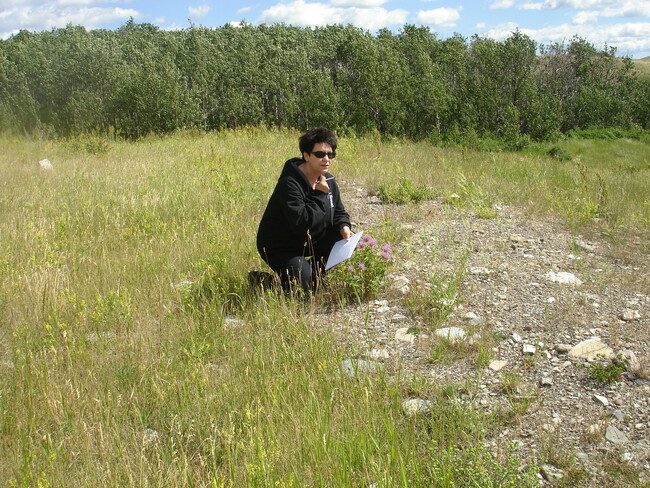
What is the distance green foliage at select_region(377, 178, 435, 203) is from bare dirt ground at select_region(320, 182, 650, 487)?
122cm

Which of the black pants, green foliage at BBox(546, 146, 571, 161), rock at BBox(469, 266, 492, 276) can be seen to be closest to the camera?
the black pants

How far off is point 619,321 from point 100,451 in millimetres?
3694

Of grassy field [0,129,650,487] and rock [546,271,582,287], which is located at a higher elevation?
grassy field [0,129,650,487]

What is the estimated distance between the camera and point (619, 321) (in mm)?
4266

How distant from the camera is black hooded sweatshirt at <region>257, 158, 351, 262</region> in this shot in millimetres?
4531

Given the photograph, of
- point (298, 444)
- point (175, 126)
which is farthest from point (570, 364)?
point (175, 126)

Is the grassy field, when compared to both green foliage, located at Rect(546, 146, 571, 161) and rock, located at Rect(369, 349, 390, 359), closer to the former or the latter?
rock, located at Rect(369, 349, 390, 359)

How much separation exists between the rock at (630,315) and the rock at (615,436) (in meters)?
1.58

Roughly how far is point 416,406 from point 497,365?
2.68 ft

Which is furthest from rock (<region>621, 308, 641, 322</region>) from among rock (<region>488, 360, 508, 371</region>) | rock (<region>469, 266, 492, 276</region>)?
rock (<region>488, 360, 508, 371</region>)

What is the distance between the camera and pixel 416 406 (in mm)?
3105

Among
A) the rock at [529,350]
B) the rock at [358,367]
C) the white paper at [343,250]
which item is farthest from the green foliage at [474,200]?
the rock at [358,367]

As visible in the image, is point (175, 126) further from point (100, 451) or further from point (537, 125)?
point (100, 451)

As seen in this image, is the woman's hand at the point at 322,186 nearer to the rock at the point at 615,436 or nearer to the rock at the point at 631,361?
the rock at the point at 631,361
